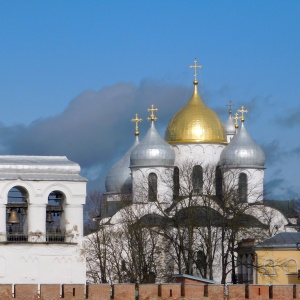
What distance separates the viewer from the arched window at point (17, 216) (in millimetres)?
51312

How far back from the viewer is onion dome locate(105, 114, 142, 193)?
89.8 meters

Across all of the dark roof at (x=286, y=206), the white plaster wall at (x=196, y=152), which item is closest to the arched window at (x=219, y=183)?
the dark roof at (x=286, y=206)

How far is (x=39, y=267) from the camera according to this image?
50.4 m

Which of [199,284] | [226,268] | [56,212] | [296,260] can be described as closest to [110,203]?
[226,268]

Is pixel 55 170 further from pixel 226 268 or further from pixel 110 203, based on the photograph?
pixel 110 203

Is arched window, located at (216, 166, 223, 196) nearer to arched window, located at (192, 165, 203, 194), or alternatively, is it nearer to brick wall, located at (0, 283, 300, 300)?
arched window, located at (192, 165, 203, 194)

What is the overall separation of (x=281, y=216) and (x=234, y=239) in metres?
13.3

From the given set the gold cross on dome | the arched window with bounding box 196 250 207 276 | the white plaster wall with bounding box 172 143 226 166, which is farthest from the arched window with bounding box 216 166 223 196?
the gold cross on dome

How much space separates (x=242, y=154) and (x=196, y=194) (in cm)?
1113

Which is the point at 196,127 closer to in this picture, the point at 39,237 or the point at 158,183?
the point at 158,183

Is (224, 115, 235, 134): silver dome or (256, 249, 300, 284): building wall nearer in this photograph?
(256, 249, 300, 284): building wall

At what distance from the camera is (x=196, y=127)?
87.4m

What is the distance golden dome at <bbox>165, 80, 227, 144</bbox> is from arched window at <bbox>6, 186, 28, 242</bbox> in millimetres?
35439

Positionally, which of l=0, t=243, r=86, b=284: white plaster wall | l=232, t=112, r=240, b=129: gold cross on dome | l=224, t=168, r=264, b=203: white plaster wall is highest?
l=232, t=112, r=240, b=129: gold cross on dome
